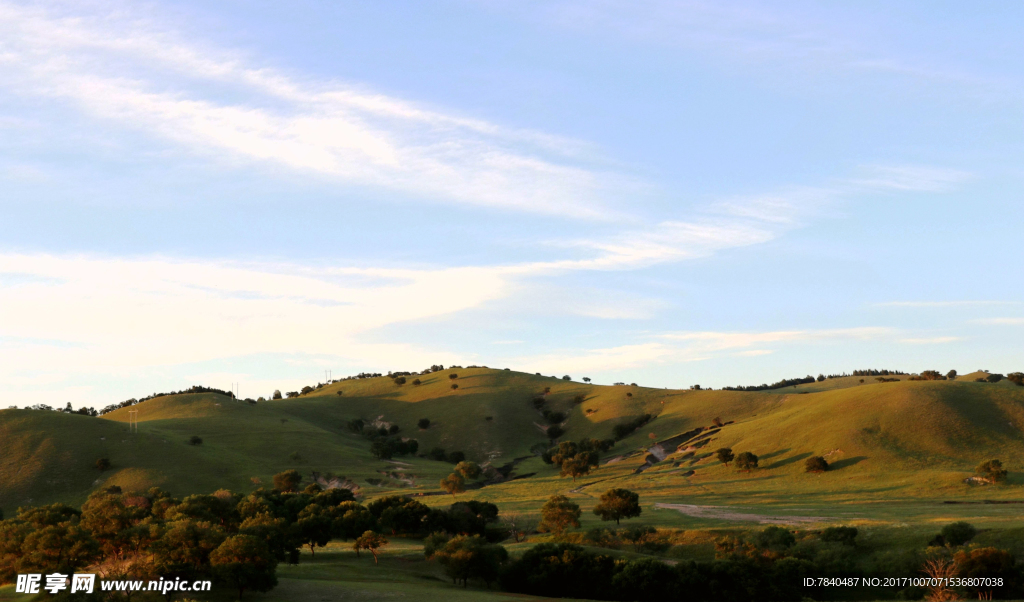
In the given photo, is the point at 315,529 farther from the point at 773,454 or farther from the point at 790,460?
the point at 773,454

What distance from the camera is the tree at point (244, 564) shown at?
4634 cm

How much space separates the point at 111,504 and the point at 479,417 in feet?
440

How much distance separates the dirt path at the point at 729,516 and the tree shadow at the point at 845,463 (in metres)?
32.8

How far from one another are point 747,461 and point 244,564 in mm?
90291

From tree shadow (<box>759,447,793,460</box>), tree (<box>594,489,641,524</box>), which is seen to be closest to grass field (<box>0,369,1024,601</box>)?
tree shadow (<box>759,447,793,460</box>)

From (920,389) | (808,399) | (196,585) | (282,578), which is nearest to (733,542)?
(282,578)

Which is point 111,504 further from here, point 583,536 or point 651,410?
point 651,410

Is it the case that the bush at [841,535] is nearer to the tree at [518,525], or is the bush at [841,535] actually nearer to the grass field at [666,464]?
the grass field at [666,464]

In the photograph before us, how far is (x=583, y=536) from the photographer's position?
73812 mm

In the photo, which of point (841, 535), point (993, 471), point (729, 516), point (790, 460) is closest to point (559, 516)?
point (729, 516)

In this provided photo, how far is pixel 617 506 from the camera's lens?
80062 mm

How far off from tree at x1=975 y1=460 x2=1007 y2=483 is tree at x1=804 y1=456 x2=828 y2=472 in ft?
67.8

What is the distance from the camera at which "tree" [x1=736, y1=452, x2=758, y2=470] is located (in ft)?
389

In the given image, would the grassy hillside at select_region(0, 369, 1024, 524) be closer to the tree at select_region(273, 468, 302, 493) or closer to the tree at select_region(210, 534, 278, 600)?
the tree at select_region(273, 468, 302, 493)
